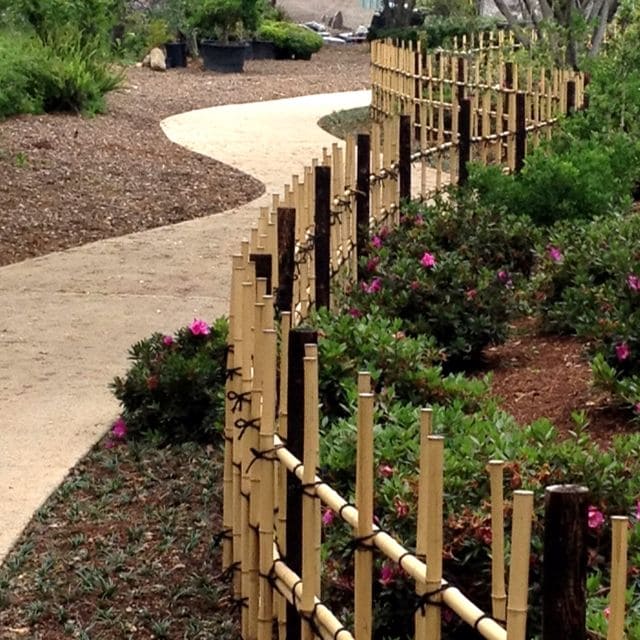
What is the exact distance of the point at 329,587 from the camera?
3746 mm

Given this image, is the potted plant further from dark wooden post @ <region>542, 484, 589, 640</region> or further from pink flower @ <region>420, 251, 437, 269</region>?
dark wooden post @ <region>542, 484, 589, 640</region>

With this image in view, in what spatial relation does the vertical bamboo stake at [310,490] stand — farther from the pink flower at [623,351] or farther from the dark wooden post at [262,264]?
the pink flower at [623,351]

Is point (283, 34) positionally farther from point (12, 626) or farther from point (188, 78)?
point (12, 626)

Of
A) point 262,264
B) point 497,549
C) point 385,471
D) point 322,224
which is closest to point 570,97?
point 322,224

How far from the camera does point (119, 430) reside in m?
5.91

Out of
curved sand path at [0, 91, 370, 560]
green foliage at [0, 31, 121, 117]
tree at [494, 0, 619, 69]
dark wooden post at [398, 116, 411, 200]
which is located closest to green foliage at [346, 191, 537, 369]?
dark wooden post at [398, 116, 411, 200]

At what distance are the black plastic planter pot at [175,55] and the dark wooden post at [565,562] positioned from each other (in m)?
27.4

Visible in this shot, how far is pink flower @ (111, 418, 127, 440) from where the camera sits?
590 centimetres

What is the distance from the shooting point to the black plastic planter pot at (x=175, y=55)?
1147 inches

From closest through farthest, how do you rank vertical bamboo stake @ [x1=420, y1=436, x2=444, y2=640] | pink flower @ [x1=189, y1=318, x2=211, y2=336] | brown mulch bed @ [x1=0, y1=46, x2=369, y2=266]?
1. vertical bamboo stake @ [x1=420, y1=436, x2=444, y2=640]
2. pink flower @ [x1=189, y1=318, x2=211, y2=336]
3. brown mulch bed @ [x1=0, y1=46, x2=369, y2=266]

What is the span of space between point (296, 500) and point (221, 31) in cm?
2607

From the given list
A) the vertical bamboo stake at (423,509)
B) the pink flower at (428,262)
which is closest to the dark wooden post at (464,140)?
the pink flower at (428,262)

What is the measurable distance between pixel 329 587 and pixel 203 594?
33.7 inches

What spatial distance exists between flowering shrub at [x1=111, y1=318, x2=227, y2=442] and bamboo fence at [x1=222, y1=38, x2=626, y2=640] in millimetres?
→ 413
